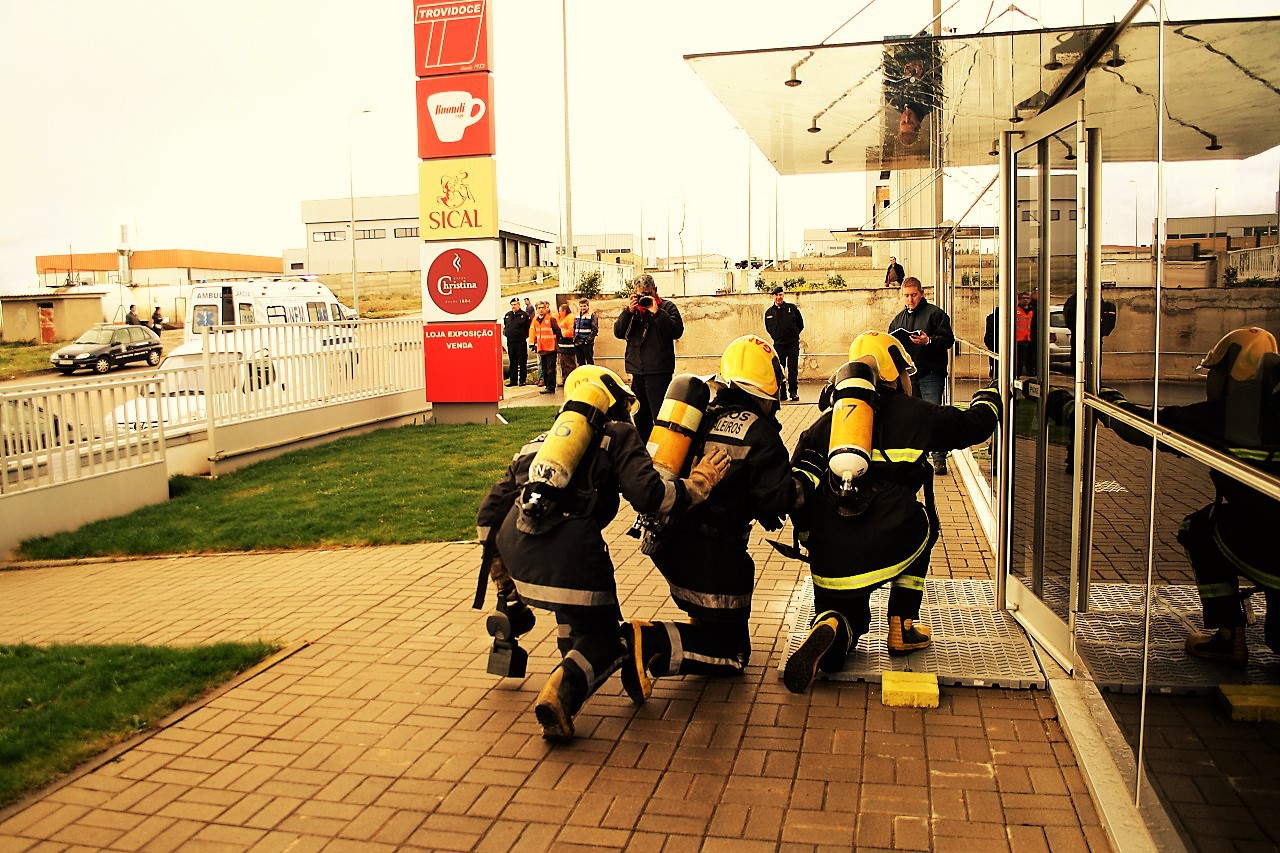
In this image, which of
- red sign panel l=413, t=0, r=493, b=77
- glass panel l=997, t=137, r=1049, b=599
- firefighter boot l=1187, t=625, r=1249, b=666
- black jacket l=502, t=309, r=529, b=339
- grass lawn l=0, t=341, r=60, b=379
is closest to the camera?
firefighter boot l=1187, t=625, r=1249, b=666

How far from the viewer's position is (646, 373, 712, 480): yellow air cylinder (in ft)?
16.1

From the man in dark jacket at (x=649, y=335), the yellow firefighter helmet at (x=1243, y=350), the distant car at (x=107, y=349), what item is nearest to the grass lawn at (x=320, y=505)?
the man in dark jacket at (x=649, y=335)

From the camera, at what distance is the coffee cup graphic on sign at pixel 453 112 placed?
617 inches

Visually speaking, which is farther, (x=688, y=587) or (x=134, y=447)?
(x=134, y=447)

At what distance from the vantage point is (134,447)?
35.4ft

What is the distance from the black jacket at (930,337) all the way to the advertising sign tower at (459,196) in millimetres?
7373

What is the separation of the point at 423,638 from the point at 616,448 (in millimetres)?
2164

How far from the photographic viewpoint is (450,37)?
15.7 meters

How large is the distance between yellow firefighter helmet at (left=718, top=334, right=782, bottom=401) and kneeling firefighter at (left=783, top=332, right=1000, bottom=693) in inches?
11.8

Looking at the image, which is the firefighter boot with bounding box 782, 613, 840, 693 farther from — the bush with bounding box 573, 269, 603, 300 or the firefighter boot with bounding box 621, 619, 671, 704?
the bush with bounding box 573, 269, 603, 300

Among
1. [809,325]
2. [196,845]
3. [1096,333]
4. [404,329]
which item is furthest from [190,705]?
[809,325]

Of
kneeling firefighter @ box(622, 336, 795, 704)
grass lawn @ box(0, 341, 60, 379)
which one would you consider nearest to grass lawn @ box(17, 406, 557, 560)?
kneeling firefighter @ box(622, 336, 795, 704)

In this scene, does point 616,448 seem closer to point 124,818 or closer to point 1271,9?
point 124,818

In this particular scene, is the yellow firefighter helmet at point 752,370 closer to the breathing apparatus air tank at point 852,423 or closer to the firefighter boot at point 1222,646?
the breathing apparatus air tank at point 852,423
